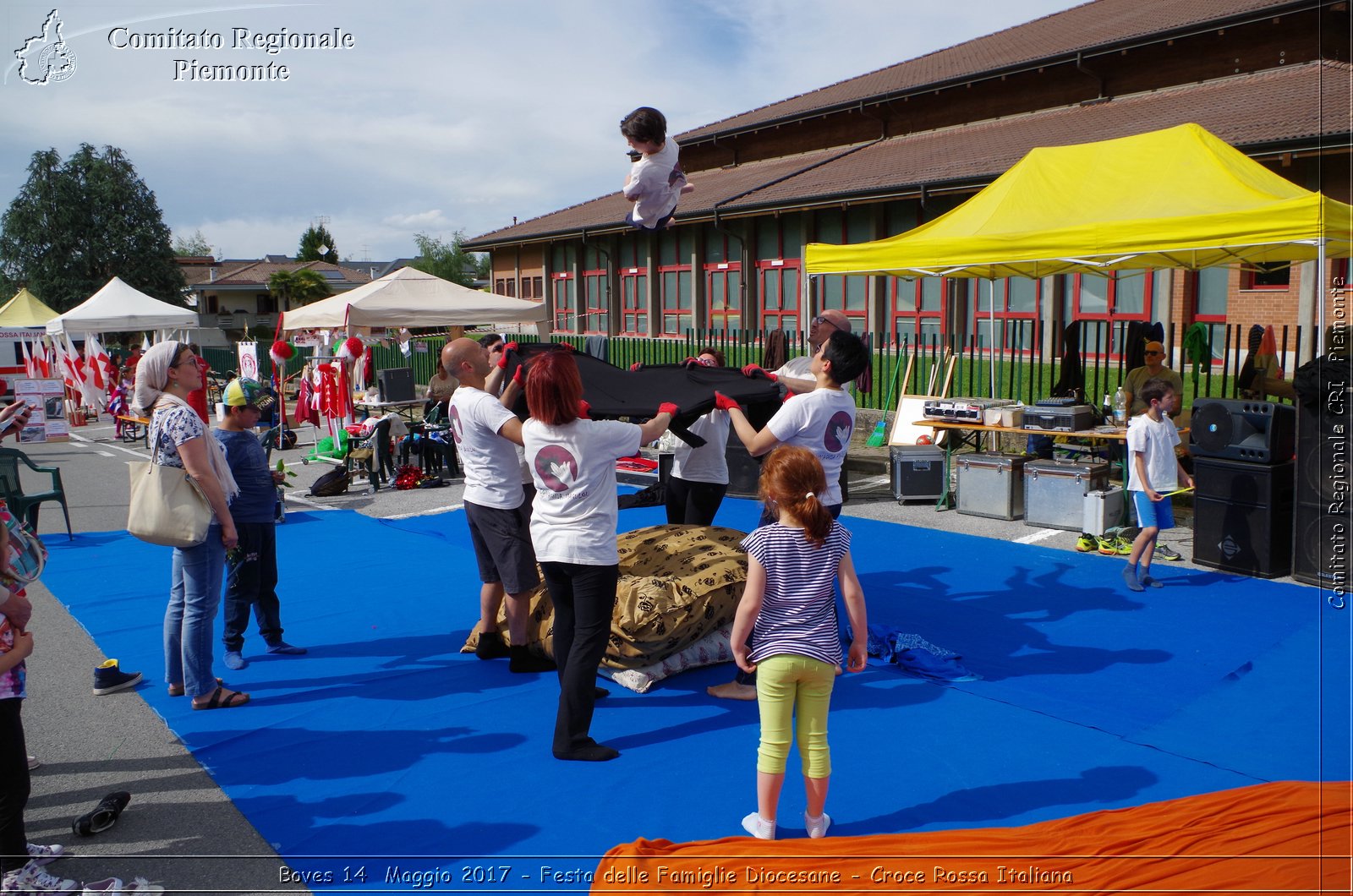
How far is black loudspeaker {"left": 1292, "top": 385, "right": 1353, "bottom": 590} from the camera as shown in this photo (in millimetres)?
6723

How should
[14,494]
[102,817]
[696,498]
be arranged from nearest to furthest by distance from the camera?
[102,817], [696,498], [14,494]

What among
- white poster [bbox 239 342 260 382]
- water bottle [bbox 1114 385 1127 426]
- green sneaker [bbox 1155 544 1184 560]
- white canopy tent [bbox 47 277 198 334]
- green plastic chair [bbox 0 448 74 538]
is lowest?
green sneaker [bbox 1155 544 1184 560]

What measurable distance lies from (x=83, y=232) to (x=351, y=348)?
124 feet

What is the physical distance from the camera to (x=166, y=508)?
15.4ft

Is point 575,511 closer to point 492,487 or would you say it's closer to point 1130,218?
point 492,487

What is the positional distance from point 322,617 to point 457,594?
1010 millimetres

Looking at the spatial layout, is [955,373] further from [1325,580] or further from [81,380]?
[81,380]

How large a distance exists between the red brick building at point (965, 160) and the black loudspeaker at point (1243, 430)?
103 inches

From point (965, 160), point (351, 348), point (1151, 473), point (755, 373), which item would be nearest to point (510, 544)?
point (755, 373)

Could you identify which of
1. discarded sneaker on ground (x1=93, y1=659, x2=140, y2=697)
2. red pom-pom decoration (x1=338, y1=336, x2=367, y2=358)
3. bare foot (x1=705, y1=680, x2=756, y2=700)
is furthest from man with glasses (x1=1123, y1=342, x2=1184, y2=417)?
red pom-pom decoration (x1=338, y1=336, x2=367, y2=358)

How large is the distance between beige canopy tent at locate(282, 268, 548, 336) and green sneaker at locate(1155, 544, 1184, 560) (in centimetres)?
1030

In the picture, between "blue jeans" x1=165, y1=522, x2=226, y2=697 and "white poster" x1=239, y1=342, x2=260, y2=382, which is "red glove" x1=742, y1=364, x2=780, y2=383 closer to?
"blue jeans" x1=165, y1=522, x2=226, y2=697

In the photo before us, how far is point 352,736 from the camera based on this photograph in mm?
4754

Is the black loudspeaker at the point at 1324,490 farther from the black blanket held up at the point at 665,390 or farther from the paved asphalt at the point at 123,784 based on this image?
the black blanket held up at the point at 665,390
